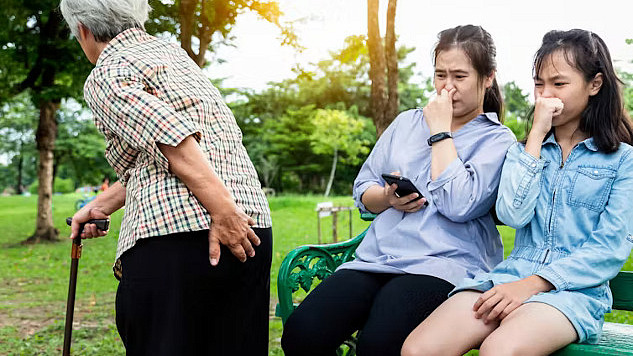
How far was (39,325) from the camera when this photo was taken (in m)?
6.11

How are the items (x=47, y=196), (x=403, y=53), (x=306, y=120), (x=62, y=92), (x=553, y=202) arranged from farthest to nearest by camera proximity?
(x=403, y=53)
(x=306, y=120)
(x=47, y=196)
(x=62, y=92)
(x=553, y=202)

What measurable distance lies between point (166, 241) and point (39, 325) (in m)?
4.83

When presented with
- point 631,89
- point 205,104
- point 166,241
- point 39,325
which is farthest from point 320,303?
point 631,89

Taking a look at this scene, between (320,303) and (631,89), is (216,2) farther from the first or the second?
(320,303)

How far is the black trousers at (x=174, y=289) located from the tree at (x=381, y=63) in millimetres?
4382

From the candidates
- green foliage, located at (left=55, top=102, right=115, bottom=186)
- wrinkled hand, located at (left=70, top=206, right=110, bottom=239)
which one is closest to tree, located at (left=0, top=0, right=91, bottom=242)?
wrinkled hand, located at (left=70, top=206, right=110, bottom=239)

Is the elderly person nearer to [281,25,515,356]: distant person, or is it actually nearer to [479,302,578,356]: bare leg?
[281,25,515,356]: distant person

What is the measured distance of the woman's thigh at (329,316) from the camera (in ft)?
7.62

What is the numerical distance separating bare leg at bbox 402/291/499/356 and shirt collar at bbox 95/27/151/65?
4.24 feet

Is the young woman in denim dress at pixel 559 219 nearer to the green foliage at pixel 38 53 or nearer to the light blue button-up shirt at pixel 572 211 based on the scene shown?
the light blue button-up shirt at pixel 572 211

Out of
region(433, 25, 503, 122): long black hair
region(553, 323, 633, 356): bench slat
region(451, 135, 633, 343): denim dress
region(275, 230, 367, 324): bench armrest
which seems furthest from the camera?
region(275, 230, 367, 324): bench armrest

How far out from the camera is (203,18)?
974cm

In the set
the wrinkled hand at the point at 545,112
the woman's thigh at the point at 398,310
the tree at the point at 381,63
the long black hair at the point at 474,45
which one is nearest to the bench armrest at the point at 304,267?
the woman's thigh at the point at 398,310

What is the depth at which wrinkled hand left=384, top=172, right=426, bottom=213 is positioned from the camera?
2.46 meters
